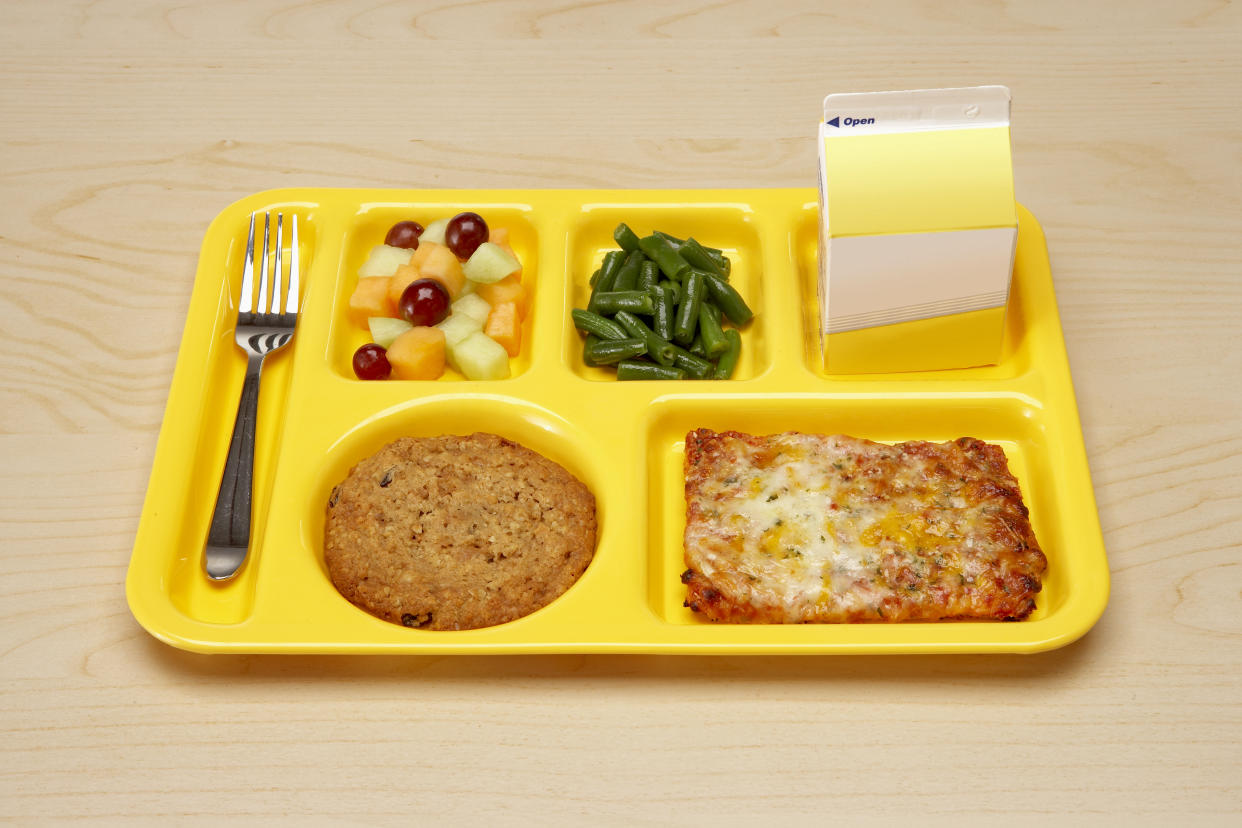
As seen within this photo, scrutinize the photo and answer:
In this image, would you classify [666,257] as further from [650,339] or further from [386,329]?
[386,329]

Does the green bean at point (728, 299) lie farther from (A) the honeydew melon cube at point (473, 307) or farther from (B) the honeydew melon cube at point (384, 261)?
(B) the honeydew melon cube at point (384, 261)

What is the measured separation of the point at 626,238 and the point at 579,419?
0.55m


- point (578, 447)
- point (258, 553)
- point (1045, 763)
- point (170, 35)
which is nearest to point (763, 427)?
point (578, 447)

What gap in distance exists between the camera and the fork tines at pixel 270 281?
110 inches

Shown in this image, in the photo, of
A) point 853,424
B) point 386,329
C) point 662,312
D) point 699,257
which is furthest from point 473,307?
point 853,424

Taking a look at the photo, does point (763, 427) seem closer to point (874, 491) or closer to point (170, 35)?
point (874, 491)

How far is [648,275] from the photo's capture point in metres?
2.83

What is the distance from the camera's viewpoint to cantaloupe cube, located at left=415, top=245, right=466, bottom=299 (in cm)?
279

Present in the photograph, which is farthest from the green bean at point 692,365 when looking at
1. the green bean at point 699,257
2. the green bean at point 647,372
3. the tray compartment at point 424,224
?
the tray compartment at point 424,224

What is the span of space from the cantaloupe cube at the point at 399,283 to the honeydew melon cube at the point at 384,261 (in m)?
0.05

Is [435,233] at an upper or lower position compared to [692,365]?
upper

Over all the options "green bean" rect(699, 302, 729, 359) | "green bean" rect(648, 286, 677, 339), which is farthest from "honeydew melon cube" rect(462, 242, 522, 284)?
"green bean" rect(699, 302, 729, 359)

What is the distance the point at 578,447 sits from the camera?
252 cm

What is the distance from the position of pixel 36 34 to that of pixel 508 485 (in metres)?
2.38
